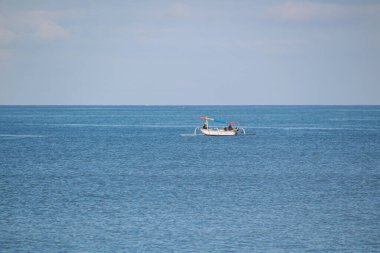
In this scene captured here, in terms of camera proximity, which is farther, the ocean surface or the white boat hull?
the white boat hull

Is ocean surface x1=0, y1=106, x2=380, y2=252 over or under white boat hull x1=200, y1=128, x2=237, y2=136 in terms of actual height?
under

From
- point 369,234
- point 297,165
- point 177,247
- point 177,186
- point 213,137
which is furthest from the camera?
point 213,137

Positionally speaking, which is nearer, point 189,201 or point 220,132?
point 189,201

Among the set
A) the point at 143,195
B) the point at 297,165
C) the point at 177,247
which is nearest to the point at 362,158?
the point at 297,165

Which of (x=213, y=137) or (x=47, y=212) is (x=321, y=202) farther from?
(x=213, y=137)

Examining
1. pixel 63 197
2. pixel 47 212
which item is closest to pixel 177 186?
pixel 63 197

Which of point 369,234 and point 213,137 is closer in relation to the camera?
point 369,234

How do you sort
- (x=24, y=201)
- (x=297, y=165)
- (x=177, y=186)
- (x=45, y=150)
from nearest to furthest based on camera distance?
(x=24, y=201)
(x=177, y=186)
(x=297, y=165)
(x=45, y=150)

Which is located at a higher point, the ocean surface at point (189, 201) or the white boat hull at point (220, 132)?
the white boat hull at point (220, 132)

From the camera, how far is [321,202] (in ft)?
156

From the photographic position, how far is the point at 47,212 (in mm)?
43562

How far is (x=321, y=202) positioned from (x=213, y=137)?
72.6m

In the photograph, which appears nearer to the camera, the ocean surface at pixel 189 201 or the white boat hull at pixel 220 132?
the ocean surface at pixel 189 201

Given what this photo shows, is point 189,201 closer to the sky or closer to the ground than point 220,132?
closer to the ground
